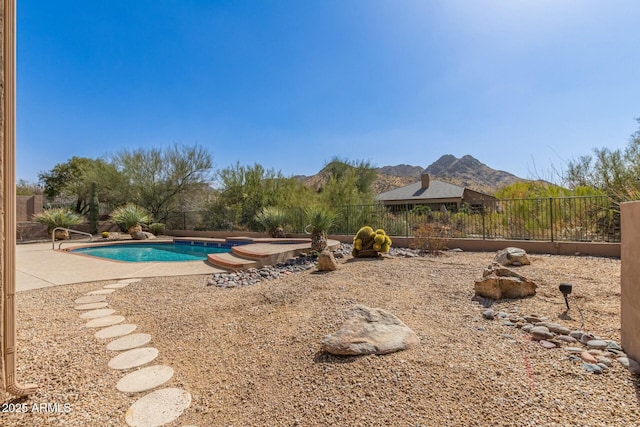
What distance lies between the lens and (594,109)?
773 centimetres

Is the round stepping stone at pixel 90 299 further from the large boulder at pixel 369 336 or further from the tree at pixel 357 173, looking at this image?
the tree at pixel 357 173

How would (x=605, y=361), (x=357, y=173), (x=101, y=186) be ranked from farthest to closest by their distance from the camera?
(x=357, y=173)
(x=101, y=186)
(x=605, y=361)

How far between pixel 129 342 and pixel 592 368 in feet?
11.9

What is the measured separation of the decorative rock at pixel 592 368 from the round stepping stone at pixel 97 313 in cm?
451

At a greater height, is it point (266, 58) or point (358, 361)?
point (266, 58)

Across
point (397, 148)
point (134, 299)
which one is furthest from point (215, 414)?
point (397, 148)

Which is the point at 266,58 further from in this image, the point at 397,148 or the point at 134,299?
the point at 397,148

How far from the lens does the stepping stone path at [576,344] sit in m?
1.79

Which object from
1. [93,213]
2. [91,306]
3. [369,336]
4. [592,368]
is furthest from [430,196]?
[93,213]

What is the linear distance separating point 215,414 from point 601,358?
2.54 meters

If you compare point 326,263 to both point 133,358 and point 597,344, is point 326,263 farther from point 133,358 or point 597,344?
point 597,344

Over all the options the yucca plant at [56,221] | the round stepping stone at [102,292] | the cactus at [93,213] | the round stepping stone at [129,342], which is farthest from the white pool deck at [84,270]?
the cactus at [93,213]

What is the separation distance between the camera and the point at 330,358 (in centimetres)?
205

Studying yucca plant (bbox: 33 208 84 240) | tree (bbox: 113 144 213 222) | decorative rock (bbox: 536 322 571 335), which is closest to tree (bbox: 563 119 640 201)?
decorative rock (bbox: 536 322 571 335)
